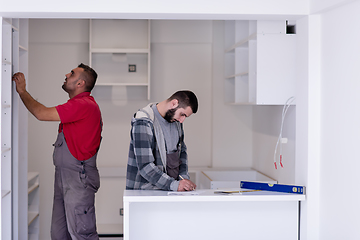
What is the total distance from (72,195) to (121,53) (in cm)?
197

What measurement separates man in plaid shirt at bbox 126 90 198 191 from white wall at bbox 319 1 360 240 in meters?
0.79

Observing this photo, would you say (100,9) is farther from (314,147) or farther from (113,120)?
(113,120)

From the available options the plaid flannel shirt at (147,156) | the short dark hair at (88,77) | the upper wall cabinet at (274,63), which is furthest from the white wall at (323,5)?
the short dark hair at (88,77)

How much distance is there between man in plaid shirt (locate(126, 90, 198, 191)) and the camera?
2471 mm

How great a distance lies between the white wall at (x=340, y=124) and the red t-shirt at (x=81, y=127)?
163cm

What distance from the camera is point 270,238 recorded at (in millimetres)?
2455

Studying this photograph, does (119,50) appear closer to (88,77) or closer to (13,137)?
(88,77)

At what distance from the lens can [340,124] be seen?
217 cm

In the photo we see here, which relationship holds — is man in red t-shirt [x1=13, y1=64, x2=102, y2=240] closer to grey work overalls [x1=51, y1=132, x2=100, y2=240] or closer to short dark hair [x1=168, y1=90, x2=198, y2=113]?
grey work overalls [x1=51, y1=132, x2=100, y2=240]

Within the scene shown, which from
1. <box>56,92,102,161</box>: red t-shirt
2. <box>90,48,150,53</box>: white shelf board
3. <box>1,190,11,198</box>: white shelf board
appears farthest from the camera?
<box>90,48,150,53</box>: white shelf board

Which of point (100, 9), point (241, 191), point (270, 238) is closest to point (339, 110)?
point (241, 191)

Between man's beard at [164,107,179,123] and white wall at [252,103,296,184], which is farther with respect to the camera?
white wall at [252,103,296,184]

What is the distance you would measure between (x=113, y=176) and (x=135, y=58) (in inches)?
52.6

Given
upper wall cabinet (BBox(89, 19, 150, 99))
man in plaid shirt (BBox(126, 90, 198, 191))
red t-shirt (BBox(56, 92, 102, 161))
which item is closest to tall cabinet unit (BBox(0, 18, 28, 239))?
red t-shirt (BBox(56, 92, 102, 161))
